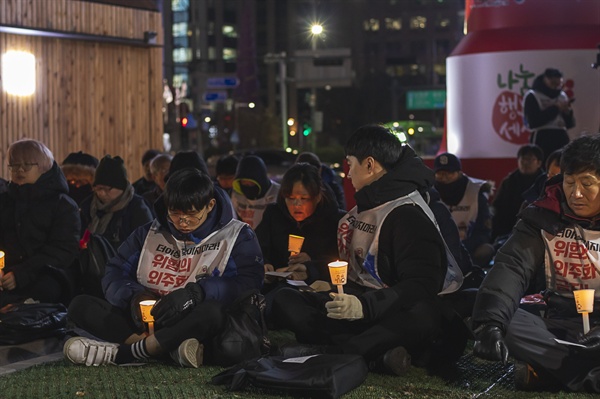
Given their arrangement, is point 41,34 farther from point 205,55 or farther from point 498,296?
point 205,55

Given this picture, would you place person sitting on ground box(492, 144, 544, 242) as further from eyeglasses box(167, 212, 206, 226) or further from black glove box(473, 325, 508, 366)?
black glove box(473, 325, 508, 366)

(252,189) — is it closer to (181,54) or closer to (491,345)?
(491,345)

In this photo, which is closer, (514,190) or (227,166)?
(227,166)

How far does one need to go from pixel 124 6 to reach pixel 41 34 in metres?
1.80

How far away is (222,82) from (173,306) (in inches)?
1619

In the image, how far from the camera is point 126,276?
6.82m

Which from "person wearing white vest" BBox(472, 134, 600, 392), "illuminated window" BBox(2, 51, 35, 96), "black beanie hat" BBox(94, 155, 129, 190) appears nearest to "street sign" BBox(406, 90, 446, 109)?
"illuminated window" BBox(2, 51, 35, 96)

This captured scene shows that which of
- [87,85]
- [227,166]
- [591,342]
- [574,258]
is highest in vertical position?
[87,85]

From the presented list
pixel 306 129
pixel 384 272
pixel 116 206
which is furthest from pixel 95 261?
pixel 306 129

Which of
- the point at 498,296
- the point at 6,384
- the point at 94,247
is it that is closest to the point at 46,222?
the point at 94,247

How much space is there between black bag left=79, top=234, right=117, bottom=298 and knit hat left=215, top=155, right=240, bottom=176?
3.29 metres

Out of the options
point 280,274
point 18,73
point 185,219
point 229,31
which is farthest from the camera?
point 229,31

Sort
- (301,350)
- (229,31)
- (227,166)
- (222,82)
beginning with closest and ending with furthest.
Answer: (301,350)
(227,166)
(222,82)
(229,31)

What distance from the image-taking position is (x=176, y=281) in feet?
21.9
